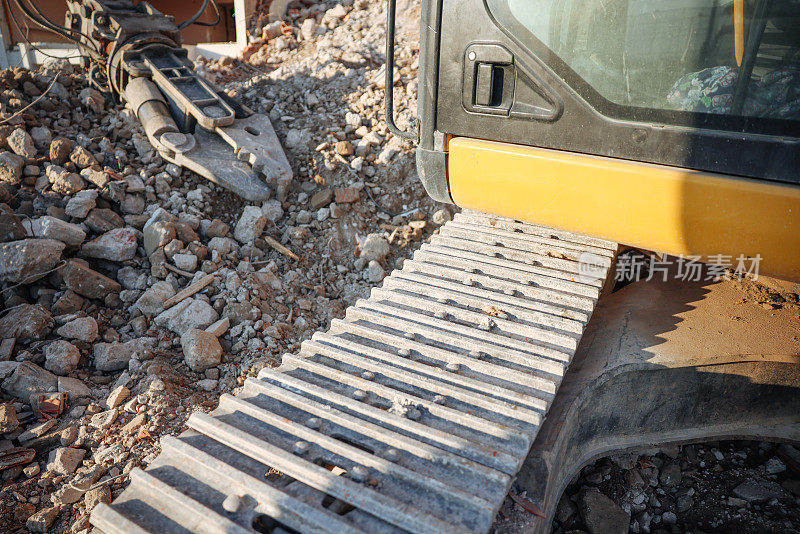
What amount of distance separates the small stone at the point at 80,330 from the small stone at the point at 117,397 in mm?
522

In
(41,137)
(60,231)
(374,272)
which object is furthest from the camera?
(41,137)

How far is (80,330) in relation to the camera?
10.5 ft

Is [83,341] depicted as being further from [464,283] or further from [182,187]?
[464,283]

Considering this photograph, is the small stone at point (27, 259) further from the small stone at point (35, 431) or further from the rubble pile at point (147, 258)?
the small stone at point (35, 431)

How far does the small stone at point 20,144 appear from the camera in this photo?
4.18 meters

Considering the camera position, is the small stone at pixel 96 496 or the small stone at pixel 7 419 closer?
the small stone at pixel 96 496

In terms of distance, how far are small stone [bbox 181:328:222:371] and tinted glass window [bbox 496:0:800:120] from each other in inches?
86.6

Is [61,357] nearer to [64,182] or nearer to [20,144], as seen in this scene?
[64,182]

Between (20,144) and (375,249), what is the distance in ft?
8.66

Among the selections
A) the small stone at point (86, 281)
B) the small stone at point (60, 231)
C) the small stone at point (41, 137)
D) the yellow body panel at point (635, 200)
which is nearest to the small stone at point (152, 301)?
the small stone at point (86, 281)

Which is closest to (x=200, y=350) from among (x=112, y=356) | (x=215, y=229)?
(x=112, y=356)

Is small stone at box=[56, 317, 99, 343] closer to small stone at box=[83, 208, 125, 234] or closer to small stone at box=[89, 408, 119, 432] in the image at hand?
small stone at box=[89, 408, 119, 432]

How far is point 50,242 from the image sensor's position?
3.45m

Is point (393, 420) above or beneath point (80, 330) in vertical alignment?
above
